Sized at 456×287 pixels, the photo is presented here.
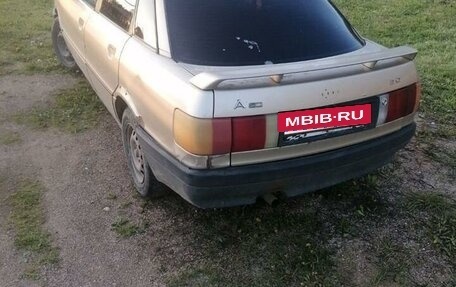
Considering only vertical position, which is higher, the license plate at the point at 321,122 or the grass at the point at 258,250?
the license plate at the point at 321,122

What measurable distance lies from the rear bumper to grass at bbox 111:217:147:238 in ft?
1.38

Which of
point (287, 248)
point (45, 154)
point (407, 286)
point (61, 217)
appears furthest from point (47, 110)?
point (407, 286)

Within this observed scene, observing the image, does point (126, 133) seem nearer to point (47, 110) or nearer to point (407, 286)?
point (47, 110)

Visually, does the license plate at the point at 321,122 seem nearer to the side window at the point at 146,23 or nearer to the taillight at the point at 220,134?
the taillight at the point at 220,134

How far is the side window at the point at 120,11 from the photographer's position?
11.1 feet

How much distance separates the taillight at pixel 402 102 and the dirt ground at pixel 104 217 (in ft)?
2.36

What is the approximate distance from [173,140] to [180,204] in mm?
897

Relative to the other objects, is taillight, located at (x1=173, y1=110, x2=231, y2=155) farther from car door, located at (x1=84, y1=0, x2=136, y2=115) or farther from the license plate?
car door, located at (x1=84, y1=0, x2=136, y2=115)

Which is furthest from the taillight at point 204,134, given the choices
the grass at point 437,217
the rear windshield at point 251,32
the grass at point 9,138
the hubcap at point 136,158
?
the grass at point 9,138

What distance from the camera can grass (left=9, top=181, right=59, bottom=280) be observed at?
9.55 feet

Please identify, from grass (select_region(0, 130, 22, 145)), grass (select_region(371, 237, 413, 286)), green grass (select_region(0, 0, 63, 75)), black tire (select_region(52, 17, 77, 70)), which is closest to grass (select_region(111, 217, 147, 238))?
grass (select_region(371, 237, 413, 286))

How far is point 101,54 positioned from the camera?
3.72 meters

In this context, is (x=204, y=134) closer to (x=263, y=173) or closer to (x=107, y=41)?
(x=263, y=173)

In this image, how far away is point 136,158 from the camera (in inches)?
138
